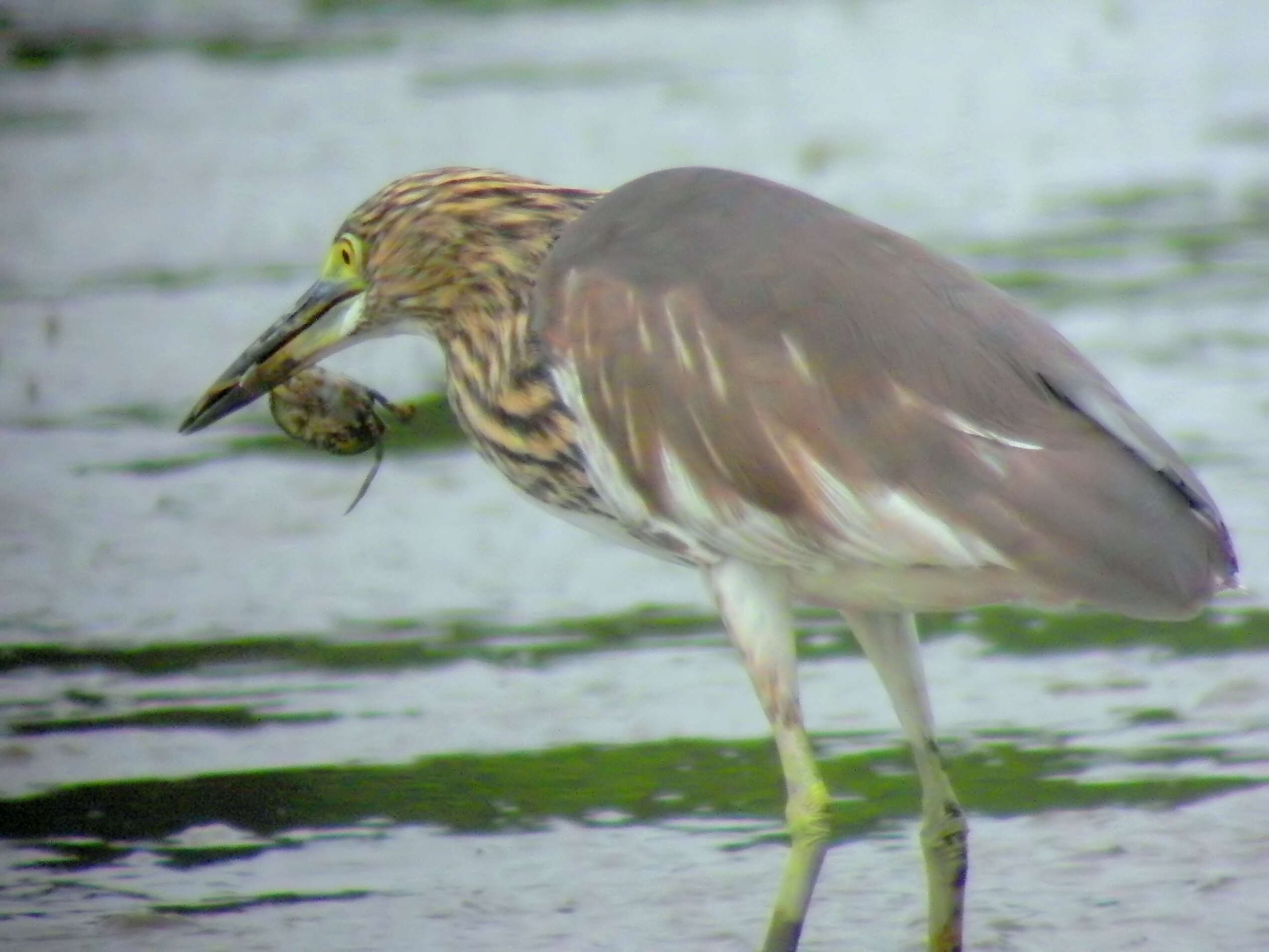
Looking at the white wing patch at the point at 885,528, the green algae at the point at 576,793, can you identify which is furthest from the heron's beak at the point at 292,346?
the white wing patch at the point at 885,528

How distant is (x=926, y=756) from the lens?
401cm

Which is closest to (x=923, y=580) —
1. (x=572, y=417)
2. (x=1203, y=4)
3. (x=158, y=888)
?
(x=572, y=417)

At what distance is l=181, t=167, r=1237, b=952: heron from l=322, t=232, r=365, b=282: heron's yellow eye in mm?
72

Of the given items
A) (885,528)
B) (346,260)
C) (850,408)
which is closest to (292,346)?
(346,260)

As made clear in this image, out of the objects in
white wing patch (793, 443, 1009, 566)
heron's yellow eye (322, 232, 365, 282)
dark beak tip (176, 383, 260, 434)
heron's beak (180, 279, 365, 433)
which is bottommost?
white wing patch (793, 443, 1009, 566)

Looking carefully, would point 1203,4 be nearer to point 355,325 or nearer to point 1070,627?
point 1070,627

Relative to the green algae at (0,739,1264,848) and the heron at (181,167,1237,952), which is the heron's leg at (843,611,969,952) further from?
the green algae at (0,739,1264,848)

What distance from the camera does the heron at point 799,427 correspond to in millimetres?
3463

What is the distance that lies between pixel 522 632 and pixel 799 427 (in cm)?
198

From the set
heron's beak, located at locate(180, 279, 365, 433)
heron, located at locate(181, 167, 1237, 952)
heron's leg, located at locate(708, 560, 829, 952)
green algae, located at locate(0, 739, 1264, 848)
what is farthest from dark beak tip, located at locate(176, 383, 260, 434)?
heron's leg, located at locate(708, 560, 829, 952)

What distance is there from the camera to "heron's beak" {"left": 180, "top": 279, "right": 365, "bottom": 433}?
14.0 ft

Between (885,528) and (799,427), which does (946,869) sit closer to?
(885,528)

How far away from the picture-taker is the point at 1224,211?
8797mm

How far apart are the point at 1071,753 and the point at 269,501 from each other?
2585 mm
